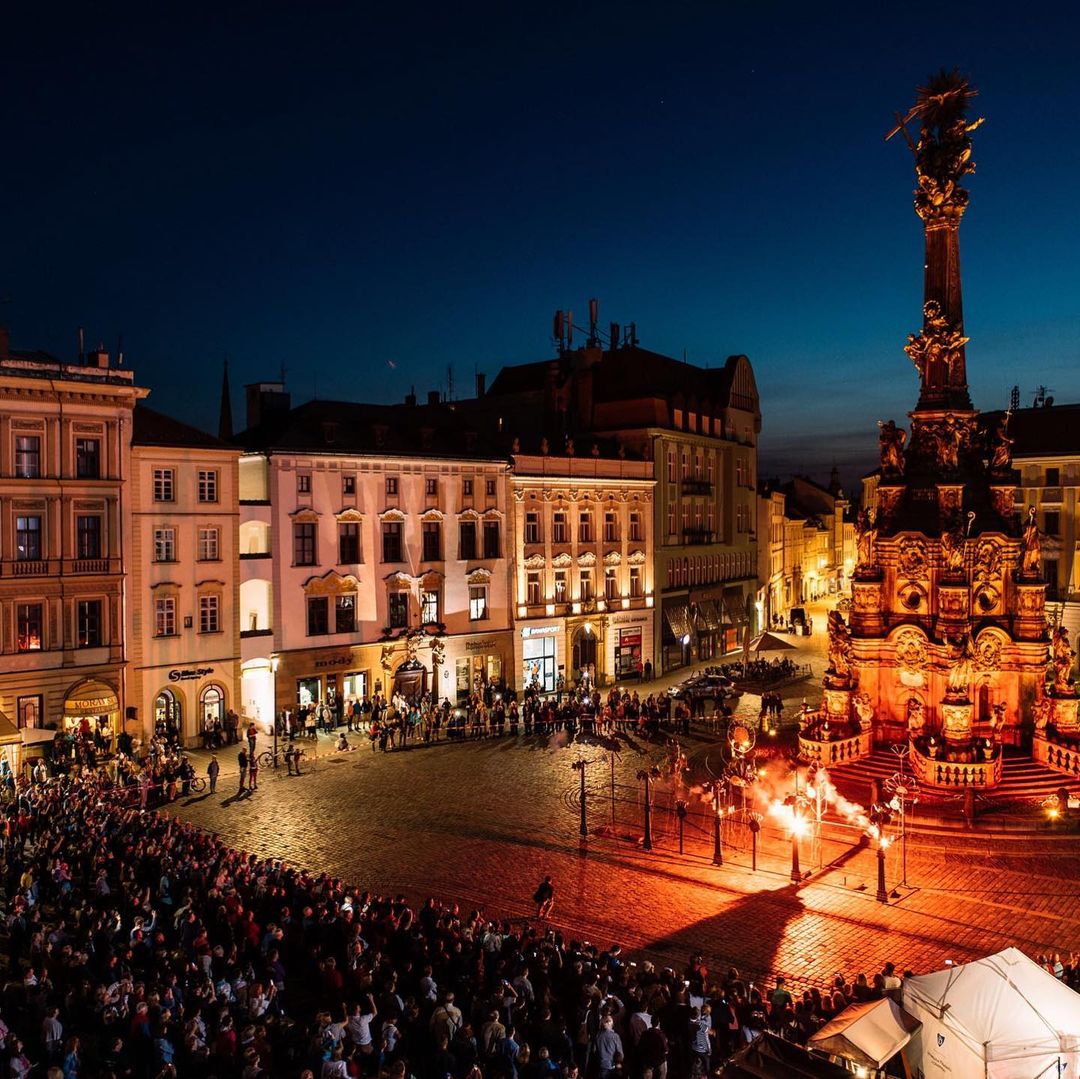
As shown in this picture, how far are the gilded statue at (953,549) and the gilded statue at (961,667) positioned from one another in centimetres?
221

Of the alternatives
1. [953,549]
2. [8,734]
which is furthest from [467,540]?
[953,549]

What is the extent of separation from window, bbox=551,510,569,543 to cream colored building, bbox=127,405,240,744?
18827mm

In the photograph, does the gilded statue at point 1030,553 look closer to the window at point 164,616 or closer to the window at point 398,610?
the window at point 398,610

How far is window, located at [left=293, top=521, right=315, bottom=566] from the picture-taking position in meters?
46.7

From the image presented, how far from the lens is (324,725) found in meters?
45.4

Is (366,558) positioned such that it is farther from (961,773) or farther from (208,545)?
(961,773)

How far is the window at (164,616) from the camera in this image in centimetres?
4175

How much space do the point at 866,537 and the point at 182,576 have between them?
27.6 meters

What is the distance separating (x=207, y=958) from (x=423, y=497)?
3542 cm

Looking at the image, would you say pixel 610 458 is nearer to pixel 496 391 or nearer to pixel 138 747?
pixel 496 391

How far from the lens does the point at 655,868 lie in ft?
87.9

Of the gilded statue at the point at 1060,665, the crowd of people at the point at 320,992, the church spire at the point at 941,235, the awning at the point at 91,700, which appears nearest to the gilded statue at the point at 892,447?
the church spire at the point at 941,235

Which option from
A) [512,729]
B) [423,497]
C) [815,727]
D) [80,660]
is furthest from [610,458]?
[80,660]

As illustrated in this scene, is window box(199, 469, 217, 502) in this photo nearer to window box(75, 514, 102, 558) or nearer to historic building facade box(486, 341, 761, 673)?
window box(75, 514, 102, 558)
